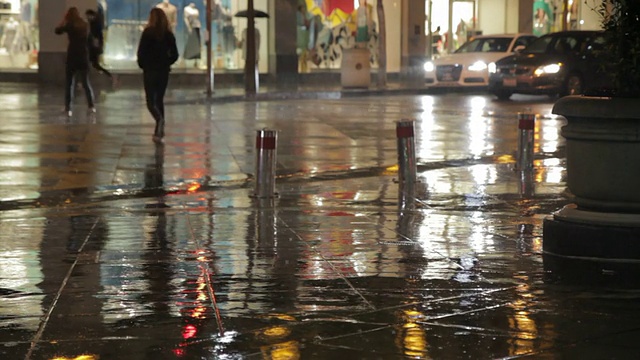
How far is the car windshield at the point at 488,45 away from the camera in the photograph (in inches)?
1487

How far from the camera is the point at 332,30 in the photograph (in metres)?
44.0

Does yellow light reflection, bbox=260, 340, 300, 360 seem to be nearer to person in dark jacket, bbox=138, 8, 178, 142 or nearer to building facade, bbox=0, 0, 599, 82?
person in dark jacket, bbox=138, 8, 178, 142

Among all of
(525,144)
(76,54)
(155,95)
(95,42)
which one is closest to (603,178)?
(525,144)

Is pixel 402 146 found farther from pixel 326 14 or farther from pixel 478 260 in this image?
pixel 326 14

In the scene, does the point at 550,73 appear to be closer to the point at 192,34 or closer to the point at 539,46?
the point at 539,46

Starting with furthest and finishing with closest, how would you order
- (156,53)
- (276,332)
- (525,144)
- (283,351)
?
(156,53) < (525,144) < (276,332) < (283,351)

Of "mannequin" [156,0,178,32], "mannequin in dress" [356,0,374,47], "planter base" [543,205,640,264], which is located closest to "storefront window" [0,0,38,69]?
"mannequin" [156,0,178,32]

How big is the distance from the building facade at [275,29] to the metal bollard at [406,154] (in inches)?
697

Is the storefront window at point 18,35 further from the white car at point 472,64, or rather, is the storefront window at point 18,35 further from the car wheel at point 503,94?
the car wheel at point 503,94

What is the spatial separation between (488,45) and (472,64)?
1718 millimetres

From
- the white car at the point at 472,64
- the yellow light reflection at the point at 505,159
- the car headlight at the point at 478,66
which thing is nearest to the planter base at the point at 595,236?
the yellow light reflection at the point at 505,159

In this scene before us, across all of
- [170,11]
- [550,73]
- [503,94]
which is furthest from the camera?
[170,11]

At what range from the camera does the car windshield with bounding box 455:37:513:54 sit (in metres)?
37.8

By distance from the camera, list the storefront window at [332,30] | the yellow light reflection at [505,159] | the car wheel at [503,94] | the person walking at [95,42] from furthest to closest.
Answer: the storefront window at [332,30] < the car wheel at [503,94] < the person walking at [95,42] < the yellow light reflection at [505,159]
